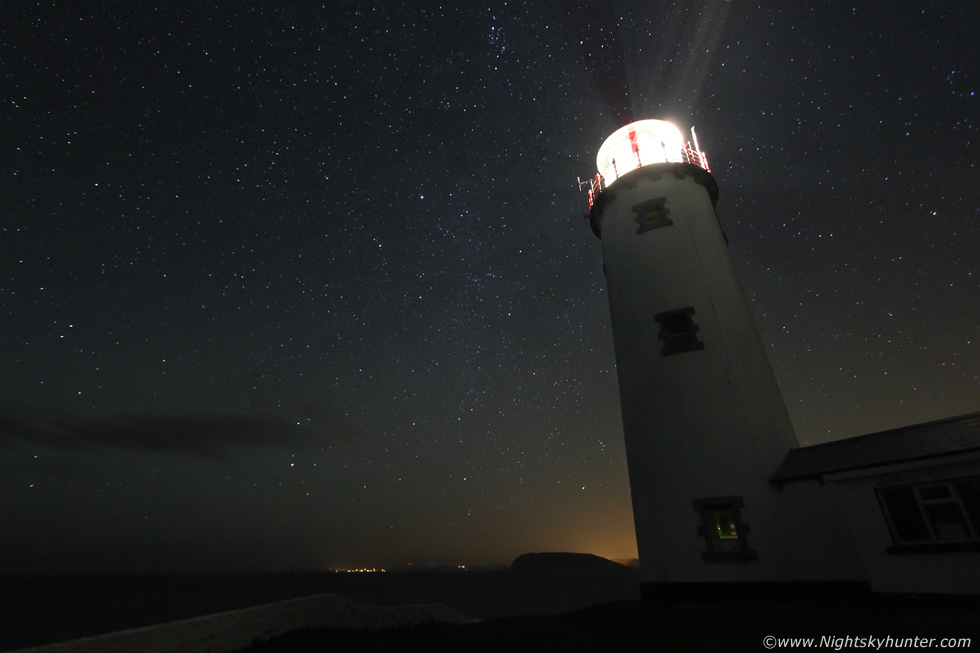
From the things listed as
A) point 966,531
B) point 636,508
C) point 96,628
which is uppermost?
point 636,508

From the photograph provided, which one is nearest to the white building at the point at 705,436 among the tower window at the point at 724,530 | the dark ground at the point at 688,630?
the tower window at the point at 724,530

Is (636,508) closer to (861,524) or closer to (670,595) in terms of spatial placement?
(670,595)

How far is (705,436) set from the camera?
1184 cm

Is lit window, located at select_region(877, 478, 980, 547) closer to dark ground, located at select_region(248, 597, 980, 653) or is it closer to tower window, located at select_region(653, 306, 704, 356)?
dark ground, located at select_region(248, 597, 980, 653)

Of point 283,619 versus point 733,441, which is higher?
point 733,441

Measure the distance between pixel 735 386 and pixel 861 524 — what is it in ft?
12.5

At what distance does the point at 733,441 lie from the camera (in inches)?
457

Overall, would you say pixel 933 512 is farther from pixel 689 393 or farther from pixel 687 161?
pixel 687 161

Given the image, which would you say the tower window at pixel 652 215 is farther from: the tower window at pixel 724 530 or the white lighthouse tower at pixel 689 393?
the tower window at pixel 724 530

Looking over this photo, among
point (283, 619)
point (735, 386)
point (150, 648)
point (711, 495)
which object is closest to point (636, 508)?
point (711, 495)

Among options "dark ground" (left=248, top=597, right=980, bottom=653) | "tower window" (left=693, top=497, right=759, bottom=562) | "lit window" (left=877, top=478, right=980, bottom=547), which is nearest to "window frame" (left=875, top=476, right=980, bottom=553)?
"lit window" (left=877, top=478, right=980, bottom=547)

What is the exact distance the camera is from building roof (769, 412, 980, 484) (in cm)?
890

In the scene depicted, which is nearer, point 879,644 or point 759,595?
point 879,644

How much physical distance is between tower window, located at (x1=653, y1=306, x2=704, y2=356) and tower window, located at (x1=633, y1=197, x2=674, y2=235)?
3.11 m
